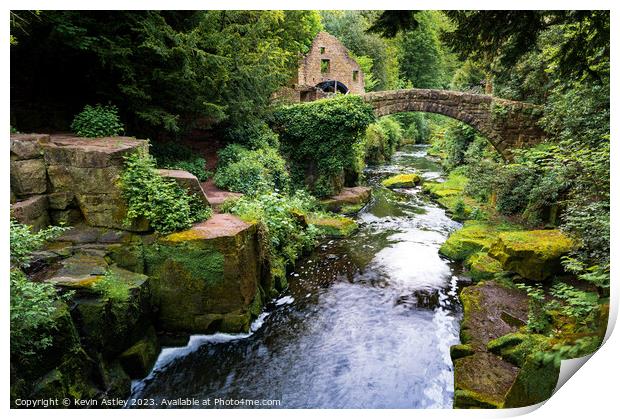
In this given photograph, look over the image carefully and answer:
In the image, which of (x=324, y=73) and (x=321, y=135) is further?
(x=321, y=135)

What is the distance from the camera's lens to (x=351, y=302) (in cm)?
738

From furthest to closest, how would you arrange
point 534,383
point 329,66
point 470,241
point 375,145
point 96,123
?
point 375,145 → point 329,66 → point 470,241 → point 96,123 → point 534,383

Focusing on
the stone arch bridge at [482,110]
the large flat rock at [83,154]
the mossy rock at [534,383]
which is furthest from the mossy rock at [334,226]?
the mossy rock at [534,383]

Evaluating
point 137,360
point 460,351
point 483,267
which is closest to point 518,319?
point 460,351

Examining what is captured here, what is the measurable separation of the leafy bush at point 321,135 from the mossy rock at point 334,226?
77.5 inches

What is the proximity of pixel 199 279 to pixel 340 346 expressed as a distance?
7.84 ft

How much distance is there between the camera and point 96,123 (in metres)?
6.97

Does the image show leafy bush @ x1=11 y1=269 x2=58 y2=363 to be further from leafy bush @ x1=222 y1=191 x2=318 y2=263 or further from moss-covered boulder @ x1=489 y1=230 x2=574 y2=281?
moss-covered boulder @ x1=489 y1=230 x2=574 y2=281

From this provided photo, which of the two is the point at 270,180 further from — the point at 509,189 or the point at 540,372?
the point at 540,372

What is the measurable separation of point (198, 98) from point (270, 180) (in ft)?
9.91

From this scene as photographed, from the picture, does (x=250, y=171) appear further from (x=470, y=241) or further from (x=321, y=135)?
(x=470, y=241)

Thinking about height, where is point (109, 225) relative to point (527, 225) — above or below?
above

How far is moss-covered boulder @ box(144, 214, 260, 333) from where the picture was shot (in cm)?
584
